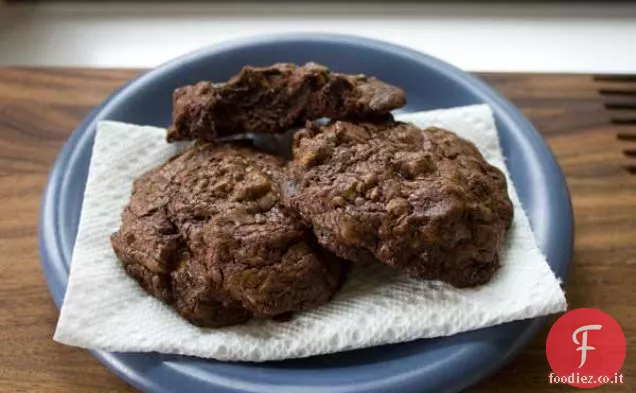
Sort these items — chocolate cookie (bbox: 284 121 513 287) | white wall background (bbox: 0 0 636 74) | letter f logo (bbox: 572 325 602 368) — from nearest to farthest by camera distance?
chocolate cookie (bbox: 284 121 513 287)
letter f logo (bbox: 572 325 602 368)
white wall background (bbox: 0 0 636 74)

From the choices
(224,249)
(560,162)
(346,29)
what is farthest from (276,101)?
(346,29)

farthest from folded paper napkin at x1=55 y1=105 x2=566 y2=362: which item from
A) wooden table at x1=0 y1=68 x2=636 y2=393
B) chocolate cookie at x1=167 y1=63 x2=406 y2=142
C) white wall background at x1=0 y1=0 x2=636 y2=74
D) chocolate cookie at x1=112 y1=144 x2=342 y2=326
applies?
white wall background at x1=0 y1=0 x2=636 y2=74

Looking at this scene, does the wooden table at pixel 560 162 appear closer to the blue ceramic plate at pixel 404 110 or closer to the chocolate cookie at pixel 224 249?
the blue ceramic plate at pixel 404 110

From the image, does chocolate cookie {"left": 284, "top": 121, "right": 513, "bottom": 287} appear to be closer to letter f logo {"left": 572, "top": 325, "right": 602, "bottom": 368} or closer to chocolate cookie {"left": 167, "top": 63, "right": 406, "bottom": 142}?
chocolate cookie {"left": 167, "top": 63, "right": 406, "bottom": 142}

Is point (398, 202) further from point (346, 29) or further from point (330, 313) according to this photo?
point (346, 29)

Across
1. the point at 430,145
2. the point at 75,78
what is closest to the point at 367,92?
the point at 430,145
